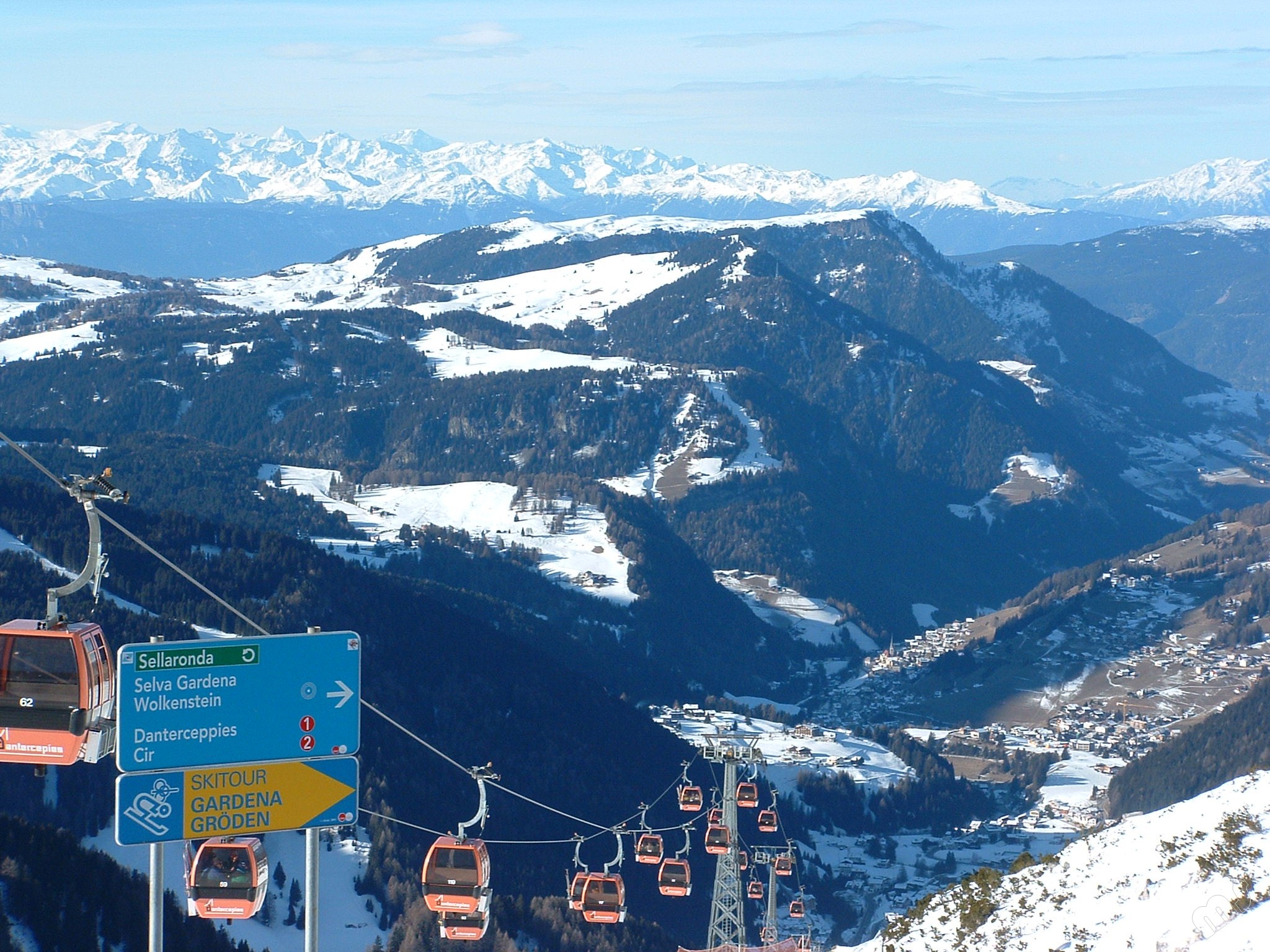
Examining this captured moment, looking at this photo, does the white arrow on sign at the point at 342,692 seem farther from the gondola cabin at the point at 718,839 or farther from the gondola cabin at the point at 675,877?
the gondola cabin at the point at 718,839

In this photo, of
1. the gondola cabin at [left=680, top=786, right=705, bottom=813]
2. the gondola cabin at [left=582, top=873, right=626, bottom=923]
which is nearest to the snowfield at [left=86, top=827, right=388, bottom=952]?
the gondola cabin at [left=680, top=786, right=705, bottom=813]

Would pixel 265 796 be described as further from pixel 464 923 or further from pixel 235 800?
pixel 464 923

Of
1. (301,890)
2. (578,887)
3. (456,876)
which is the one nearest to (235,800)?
(456,876)

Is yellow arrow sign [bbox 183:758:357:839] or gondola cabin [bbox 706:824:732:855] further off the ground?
yellow arrow sign [bbox 183:758:357:839]

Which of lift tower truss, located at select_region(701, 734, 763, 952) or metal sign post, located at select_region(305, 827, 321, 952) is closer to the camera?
metal sign post, located at select_region(305, 827, 321, 952)

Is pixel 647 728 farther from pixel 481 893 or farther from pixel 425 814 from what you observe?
pixel 481 893

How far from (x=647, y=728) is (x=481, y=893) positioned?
163m

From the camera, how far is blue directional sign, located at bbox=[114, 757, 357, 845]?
27.2 meters

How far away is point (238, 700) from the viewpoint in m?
27.6

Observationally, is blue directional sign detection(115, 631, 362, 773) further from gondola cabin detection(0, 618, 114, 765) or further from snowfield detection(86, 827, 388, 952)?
snowfield detection(86, 827, 388, 952)

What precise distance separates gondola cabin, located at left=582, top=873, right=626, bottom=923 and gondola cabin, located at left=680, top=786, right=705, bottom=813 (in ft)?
116

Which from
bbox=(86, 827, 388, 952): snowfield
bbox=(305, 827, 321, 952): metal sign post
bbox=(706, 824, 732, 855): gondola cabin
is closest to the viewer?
bbox=(305, 827, 321, 952): metal sign post

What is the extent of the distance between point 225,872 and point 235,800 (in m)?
3.95

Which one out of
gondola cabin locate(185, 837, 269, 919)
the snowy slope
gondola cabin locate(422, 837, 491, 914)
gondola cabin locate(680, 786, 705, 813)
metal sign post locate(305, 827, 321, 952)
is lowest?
gondola cabin locate(680, 786, 705, 813)
